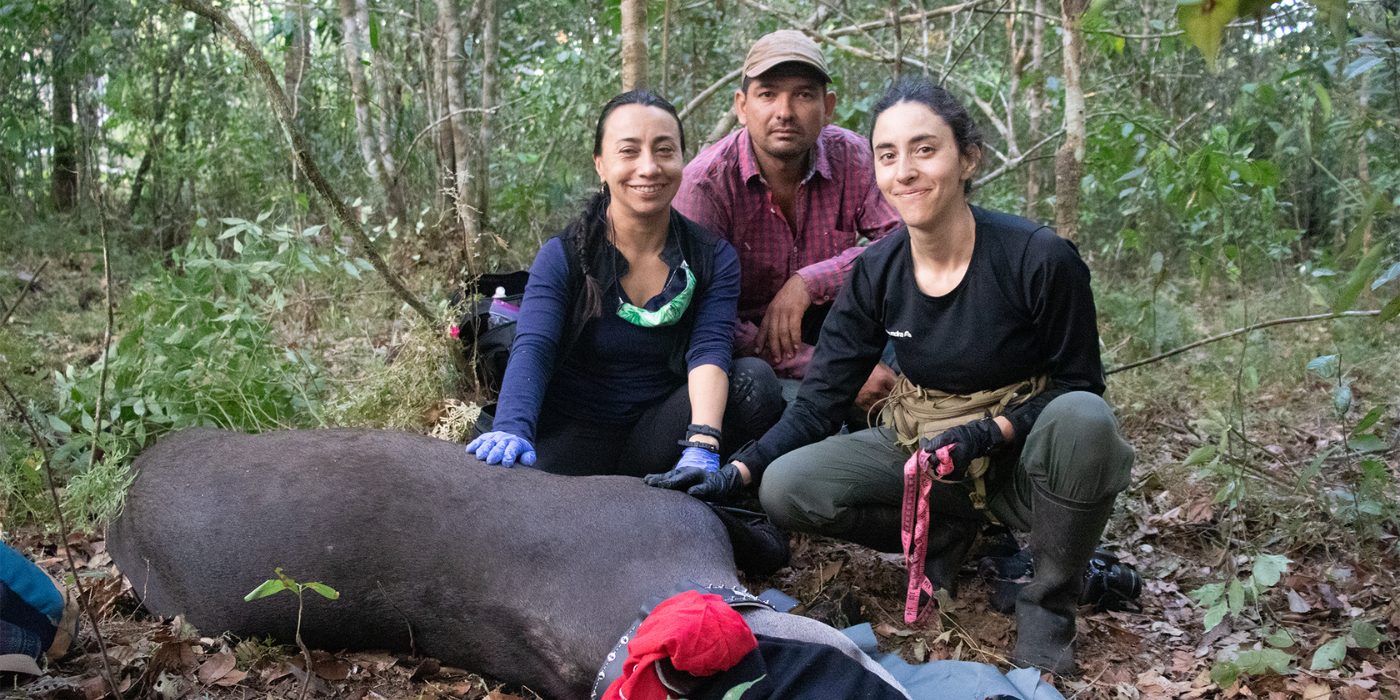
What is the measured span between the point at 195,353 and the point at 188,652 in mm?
1540

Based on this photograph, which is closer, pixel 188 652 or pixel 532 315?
pixel 188 652

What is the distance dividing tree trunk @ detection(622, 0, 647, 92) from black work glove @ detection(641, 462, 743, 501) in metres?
1.87

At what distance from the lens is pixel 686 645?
1.65 metres

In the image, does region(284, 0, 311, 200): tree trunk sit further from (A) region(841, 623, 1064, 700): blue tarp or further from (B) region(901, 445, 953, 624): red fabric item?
(A) region(841, 623, 1064, 700): blue tarp

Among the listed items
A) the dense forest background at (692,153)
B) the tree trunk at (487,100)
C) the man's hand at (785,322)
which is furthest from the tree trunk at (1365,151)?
the tree trunk at (487,100)

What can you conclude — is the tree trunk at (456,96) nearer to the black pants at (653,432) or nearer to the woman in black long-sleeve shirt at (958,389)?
the black pants at (653,432)

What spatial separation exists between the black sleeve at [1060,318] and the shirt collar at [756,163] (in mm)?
1338

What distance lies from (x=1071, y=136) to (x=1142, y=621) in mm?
1819

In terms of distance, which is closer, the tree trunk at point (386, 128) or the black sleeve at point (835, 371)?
the black sleeve at point (835, 371)

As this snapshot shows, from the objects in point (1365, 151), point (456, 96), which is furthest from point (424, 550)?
point (1365, 151)

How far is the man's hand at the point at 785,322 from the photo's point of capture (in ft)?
11.5

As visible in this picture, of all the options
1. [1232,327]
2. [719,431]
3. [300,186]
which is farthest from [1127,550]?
[300,186]

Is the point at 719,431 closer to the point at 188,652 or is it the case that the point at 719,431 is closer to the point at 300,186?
the point at 188,652

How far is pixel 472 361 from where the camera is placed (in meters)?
4.07
